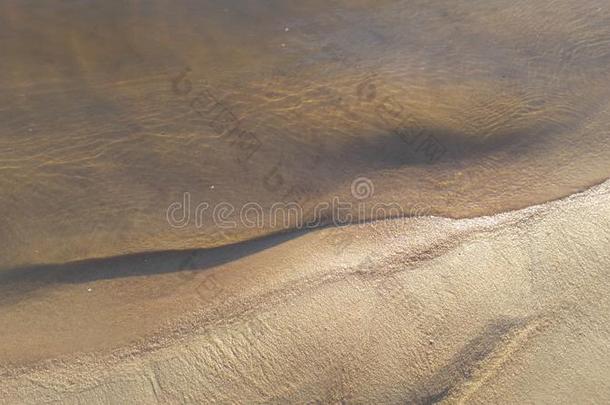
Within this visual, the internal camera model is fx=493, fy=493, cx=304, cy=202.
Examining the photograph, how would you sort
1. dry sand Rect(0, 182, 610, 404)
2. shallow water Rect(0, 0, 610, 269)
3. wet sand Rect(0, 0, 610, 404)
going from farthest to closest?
shallow water Rect(0, 0, 610, 269) → wet sand Rect(0, 0, 610, 404) → dry sand Rect(0, 182, 610, 404)

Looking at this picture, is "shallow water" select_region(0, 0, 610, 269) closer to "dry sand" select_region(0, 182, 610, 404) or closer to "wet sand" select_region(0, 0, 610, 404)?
"wet sand" select_region(0, 0, 610, 404)

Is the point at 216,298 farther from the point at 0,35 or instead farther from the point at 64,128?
the point at 0,35

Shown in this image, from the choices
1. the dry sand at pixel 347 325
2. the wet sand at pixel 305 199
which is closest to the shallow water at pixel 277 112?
the wet sand at pixel 305 199

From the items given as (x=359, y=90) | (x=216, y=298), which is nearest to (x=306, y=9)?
(x=359, y=90)

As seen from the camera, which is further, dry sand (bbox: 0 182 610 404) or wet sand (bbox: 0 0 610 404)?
wet sand (bbox: 0 0 610 404)

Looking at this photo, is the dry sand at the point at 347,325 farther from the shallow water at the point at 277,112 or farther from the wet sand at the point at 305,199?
the shallow water at the point at 277,112

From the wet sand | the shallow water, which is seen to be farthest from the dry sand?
the shallow water
